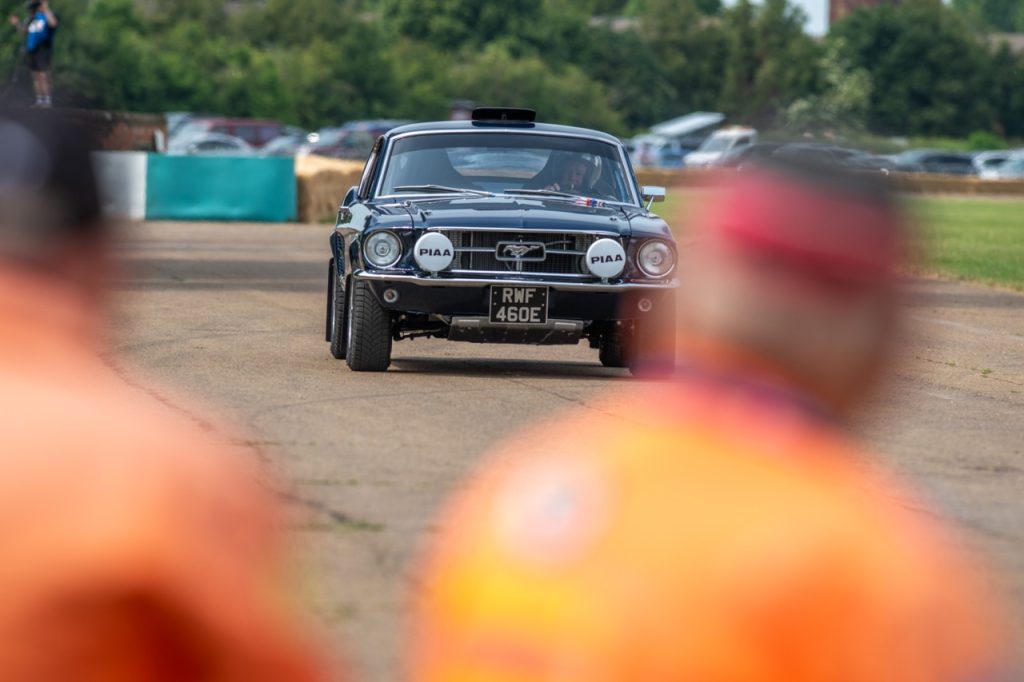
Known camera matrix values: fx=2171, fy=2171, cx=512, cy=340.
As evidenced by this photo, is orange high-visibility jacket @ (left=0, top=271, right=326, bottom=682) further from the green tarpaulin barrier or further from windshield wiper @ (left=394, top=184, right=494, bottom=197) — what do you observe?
the green tarpaulin barrier

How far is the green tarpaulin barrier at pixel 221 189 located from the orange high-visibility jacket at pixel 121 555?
34.9m

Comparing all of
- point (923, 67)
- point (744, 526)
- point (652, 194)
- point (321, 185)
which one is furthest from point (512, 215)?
point (923, 67)

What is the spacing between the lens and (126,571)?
68.1 inches

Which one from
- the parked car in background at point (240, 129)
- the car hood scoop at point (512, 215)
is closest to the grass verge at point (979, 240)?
the car hood scoop at point (512, 215)

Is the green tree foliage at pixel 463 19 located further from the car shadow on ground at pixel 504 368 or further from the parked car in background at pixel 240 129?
the car shadow on ground at pixel 504 368

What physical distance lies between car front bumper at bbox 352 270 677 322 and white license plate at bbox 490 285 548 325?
3 centimetres

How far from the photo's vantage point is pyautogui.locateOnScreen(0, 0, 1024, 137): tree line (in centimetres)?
8931

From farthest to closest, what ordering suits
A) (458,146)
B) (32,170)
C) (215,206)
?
(215,206) < (458,146) < (32,170)

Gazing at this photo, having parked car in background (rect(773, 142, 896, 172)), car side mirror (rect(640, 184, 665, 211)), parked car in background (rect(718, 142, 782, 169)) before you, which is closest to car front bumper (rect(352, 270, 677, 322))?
car side mirror (rect(640, 184, 665, 211))

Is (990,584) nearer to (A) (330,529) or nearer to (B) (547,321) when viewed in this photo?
(A) (330,529)

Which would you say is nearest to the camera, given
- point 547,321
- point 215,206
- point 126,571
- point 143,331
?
point 126,571

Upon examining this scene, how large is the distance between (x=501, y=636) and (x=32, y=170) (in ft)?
2.65

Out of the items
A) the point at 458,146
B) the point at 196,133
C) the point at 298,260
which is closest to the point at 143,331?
the point at 458,146

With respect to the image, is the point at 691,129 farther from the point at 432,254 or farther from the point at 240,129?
the point at 432,254
